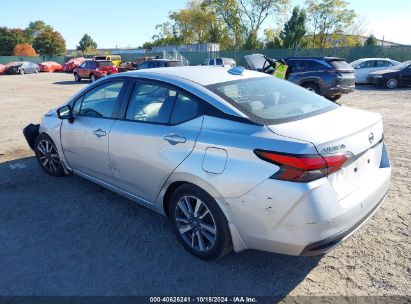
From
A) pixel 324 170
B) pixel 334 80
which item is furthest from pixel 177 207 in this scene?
pixel 334 80

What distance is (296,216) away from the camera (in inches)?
93.7

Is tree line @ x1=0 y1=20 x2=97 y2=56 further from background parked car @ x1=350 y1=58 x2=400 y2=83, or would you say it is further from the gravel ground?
the gravel ground

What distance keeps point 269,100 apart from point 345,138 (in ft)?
2.82

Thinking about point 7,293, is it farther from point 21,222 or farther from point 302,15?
point 302,15

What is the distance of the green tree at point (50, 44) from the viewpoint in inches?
2714

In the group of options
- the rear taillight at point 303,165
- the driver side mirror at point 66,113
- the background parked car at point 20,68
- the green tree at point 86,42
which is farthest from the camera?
the green tree at point 86,42

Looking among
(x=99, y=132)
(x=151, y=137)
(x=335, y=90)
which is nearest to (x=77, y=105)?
(x=99, y=132)

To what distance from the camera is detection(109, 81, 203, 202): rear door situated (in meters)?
3.00

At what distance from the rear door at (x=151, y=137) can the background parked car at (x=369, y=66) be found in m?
18.6

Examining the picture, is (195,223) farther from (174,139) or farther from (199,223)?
(174,139)

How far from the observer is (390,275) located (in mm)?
2818

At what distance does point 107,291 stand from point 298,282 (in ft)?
5.00

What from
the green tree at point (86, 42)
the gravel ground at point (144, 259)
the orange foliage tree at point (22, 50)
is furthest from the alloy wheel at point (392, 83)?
the green tree at point (86, 42)

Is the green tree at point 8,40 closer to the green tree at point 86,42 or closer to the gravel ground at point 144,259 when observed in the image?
the green tree at point 86,42
